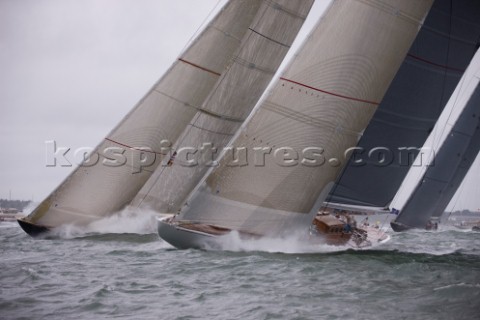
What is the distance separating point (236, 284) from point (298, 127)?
5.69m

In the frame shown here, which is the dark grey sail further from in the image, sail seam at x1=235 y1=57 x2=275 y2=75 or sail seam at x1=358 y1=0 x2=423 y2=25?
sail seam at x1=235 y1=57 x2=275 y2=75

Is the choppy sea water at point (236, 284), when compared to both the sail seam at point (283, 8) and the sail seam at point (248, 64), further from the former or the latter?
the sail seam at point (283, 8)

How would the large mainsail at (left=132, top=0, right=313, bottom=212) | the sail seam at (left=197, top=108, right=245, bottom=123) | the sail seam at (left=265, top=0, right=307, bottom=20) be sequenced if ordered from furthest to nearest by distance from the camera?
the sail seam at (left=197, top=108, right=245, bottom=123), the large mainsail at (left=132, top=0, right=313, bottom=212), the sail seam at (left=265, top=0, right=307, bottom=20)

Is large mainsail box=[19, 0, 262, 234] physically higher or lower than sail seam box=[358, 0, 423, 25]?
lower

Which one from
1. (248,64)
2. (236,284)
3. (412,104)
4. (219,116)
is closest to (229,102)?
(219,116)

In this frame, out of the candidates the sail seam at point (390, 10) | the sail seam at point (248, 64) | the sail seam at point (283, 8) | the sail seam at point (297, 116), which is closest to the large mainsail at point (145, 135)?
the sail seam at point (248, 64)

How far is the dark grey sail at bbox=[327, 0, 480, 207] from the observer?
19.3 meters

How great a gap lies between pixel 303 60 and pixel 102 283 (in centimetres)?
775

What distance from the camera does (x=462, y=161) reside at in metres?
39.8

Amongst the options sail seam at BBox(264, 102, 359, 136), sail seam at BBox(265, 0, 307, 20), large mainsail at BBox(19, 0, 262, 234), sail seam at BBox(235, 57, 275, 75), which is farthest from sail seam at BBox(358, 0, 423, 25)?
large mainsail at BBox(19, 0, 262, 234)

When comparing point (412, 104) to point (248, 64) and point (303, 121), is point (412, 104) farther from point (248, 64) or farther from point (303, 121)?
point (303, 121)

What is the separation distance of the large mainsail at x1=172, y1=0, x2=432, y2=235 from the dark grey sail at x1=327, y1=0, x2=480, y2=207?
11.7ft

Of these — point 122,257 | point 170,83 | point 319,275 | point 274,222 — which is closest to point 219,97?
point 170,83

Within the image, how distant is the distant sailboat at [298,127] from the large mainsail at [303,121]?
0.03m
